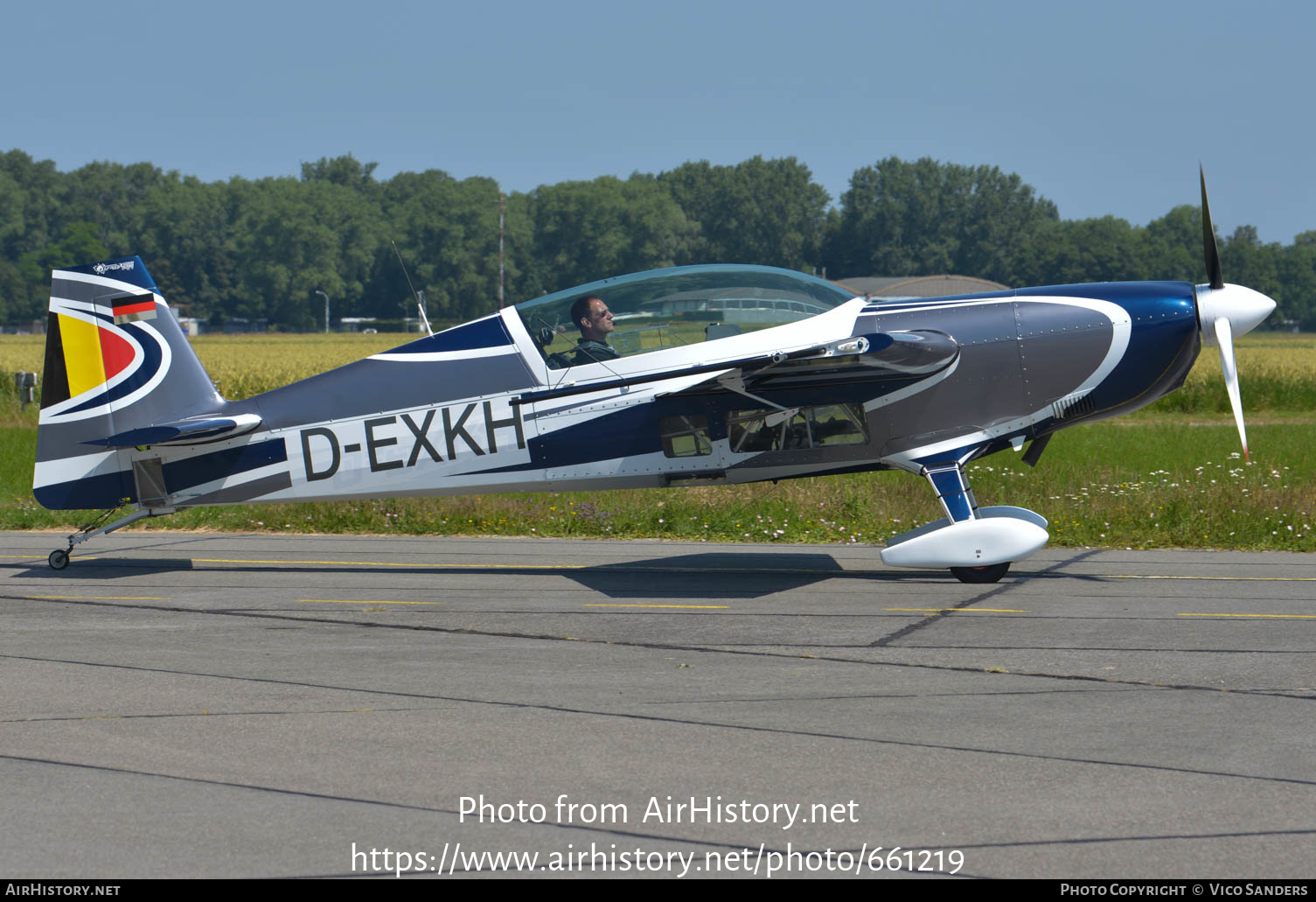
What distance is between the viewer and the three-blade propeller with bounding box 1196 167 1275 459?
9562mm

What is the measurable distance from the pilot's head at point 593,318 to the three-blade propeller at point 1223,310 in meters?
4.42

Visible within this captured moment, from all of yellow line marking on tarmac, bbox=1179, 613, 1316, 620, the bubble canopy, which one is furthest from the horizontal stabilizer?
yellow line marking on tarmac, bbox=1179, 613, 1316, 620

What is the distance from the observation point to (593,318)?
996 cm

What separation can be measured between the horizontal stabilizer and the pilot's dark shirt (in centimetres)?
265

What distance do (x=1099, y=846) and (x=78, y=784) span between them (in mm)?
3767

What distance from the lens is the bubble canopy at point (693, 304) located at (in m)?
9.86

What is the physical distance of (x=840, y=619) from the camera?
8367mm

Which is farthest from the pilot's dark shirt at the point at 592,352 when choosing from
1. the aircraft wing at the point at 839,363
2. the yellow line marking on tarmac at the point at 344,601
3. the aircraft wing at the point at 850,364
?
the yellow line marking on tarmac at the point at 344,601

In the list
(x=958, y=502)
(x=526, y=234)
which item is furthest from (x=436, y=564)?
(x=526, y=234)

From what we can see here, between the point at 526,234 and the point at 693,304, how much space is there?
90896 millimetres

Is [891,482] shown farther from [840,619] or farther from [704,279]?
[840,619]

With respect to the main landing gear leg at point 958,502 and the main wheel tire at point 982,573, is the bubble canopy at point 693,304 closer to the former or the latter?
the main landing gear leg at point 958,502

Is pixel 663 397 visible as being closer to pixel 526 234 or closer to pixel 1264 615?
pixel 1264 615
